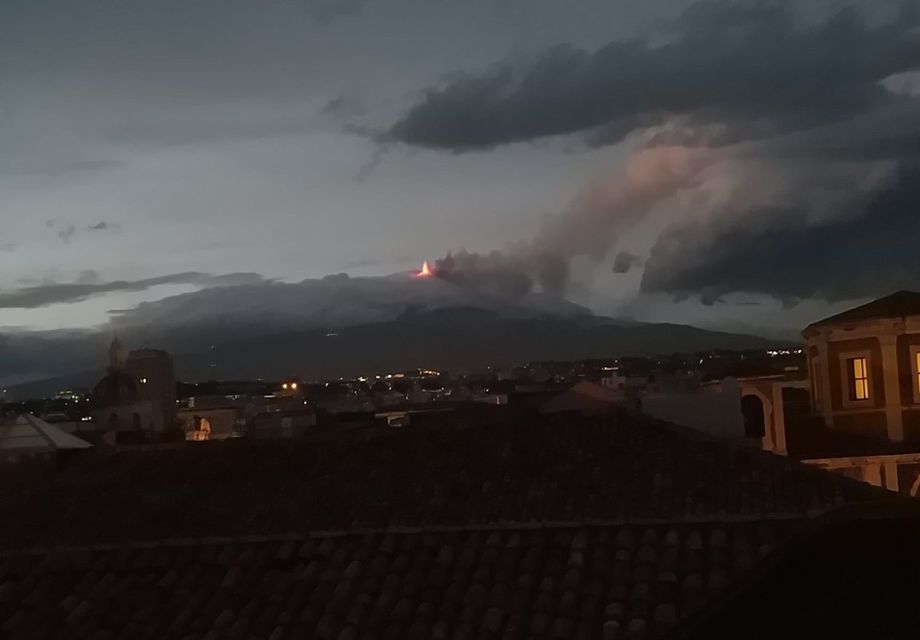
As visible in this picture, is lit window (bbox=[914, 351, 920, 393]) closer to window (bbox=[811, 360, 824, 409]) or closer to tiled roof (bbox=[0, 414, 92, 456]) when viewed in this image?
window (bbox=[811, 360, 824, 409])

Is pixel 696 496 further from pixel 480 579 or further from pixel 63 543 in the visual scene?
pixel 63 543

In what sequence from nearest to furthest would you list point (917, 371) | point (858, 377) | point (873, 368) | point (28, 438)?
1. point (28, 438)
2. point (917, 371)
3. point (873, 368)
4. point (858, 377)

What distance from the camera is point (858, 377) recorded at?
29.9m

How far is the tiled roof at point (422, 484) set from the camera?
33.4ft

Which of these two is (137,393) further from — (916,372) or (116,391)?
(916,372)

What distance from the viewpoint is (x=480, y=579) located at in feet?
29.7

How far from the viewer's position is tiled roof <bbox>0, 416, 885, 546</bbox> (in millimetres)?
10195

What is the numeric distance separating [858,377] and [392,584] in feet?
79.0

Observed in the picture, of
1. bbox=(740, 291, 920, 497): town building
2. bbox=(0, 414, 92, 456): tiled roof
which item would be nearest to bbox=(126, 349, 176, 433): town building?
bbox=(0, 414, 92, 456): tiled roof

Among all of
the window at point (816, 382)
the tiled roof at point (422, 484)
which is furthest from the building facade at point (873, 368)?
the tiled roof at point (422, 484)

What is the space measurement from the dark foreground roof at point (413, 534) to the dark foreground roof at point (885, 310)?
18861mm

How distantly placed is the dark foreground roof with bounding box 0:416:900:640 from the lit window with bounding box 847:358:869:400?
19.3 metres

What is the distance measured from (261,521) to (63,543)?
212 centimetres

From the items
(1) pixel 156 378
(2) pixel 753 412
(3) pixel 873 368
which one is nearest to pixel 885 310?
(3) pixel 873 368
